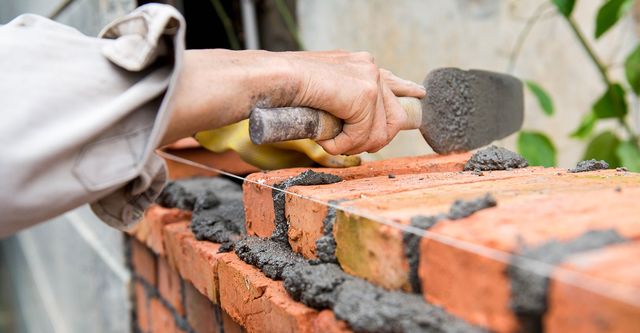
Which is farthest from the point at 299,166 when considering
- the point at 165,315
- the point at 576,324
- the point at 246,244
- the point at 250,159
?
the point at 576,324

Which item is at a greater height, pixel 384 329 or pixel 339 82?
pixel 339 82

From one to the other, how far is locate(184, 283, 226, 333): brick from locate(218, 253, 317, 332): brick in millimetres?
152

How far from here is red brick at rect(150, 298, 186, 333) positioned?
165 centimetres

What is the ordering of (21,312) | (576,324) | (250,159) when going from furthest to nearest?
(21,312) < (250,159) < (576,324)

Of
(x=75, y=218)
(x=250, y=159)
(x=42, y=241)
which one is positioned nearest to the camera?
(x=250, y=159)

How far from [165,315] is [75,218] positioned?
3.74ft

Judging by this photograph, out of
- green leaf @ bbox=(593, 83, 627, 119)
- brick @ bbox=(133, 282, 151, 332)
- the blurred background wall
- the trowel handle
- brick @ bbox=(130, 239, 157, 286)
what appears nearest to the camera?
the trowel handle

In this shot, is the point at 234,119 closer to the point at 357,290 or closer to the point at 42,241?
the point at 357,290

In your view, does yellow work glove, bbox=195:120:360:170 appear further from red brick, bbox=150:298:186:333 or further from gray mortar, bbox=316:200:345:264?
red brick, bbox=150:298:186:333

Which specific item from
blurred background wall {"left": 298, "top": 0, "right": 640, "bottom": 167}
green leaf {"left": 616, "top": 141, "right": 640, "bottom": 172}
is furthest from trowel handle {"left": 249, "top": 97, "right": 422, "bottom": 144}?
blurred background wall {"left": 298, "top": 0, "right": 640, "bottom": 167}

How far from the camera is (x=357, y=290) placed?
76cm

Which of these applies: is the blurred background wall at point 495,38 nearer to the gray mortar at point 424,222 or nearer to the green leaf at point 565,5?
the green leaf at point 565,5

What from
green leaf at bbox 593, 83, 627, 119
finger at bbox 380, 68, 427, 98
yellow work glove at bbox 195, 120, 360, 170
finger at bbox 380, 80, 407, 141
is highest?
finger at bbox 380, 68, 427, 98

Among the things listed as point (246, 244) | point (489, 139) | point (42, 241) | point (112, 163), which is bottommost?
point (42, 241)
